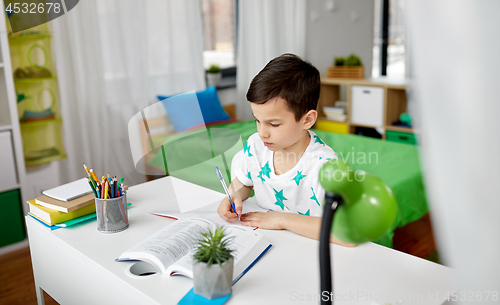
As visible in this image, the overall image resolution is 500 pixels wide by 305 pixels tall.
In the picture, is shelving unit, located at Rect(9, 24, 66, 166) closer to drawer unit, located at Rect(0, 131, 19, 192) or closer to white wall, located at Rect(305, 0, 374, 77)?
drawer unit, located at Rect(0, 131, 19, 192)

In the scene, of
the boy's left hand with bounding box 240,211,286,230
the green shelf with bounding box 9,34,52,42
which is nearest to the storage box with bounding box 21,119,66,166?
the green shelf with bounding box 9,34,52,42

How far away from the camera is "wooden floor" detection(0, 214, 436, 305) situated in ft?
6.35

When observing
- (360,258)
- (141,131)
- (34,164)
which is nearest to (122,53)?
(34,164)

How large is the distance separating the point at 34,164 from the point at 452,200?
259 cm

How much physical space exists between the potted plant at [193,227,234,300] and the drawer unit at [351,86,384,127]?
3011 millimetres

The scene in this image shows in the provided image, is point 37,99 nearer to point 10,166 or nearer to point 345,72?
point 10,166

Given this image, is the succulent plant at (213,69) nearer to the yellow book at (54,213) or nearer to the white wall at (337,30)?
the white wall at (337,30)

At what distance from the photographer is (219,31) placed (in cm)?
392

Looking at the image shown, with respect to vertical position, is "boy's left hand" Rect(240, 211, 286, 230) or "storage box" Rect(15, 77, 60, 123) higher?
"storage box" Rect(15, 77, 60, 123)

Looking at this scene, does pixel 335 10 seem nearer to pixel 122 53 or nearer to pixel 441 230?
Answer: pixel 122 53

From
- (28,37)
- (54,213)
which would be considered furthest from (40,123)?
(54,213)

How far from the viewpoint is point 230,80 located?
4016mm

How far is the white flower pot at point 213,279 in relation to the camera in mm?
793

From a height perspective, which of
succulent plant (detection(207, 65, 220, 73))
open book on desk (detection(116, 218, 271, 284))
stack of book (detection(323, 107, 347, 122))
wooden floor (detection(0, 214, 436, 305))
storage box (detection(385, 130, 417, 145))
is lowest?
wooden floor (detection(0, 214, 436, 305))
